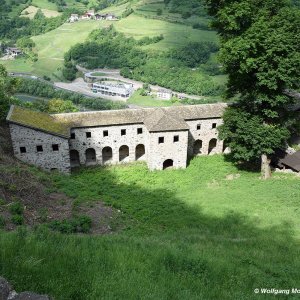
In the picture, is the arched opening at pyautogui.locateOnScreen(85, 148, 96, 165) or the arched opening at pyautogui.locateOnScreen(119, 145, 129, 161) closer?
the arched opening at pyautogui.locateOnScreen(85, 148, 96, 165)

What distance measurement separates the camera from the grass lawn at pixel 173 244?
9.40 metres

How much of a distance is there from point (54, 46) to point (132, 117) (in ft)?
415

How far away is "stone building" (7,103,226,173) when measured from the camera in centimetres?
3288

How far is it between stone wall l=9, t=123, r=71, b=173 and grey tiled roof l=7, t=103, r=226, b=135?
0.75 m

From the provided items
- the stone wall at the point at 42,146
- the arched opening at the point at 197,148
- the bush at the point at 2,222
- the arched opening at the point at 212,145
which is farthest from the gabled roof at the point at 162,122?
the bush at the point at 2,222

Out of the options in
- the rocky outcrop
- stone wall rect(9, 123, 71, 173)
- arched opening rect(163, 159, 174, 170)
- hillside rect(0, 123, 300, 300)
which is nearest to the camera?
the rocky outcrop

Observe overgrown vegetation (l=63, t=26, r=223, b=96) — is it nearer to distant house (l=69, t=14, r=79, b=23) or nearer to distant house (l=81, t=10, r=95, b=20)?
distant house (l=69, t=14, r=79, b=23)

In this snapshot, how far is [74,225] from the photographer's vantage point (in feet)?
64.0

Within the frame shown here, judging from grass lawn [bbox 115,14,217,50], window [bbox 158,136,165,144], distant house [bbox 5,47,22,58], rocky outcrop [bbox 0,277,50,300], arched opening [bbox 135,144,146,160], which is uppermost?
rocky outcrop [bbox 0,277,50,300]

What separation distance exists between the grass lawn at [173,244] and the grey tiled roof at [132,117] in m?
5.06

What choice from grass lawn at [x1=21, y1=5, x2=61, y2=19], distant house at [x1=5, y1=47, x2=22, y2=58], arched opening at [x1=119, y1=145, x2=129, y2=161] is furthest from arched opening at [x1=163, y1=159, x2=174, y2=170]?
grass lawn at [x1=21, y1=5, x2=61, y2=19]

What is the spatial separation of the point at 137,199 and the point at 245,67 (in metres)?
13.0

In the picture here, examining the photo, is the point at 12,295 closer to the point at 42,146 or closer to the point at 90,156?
the point at 42,146

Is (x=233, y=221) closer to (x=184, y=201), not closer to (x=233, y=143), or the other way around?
(x=184, y=201)
